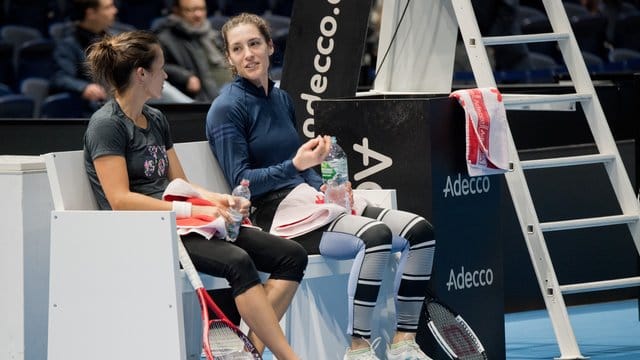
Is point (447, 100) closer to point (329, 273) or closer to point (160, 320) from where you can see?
point (329, 273)

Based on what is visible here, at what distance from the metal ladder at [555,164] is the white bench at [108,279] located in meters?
1.63

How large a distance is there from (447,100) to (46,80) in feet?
15.6

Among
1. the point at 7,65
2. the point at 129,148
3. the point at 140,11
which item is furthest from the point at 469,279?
the point at 140,11

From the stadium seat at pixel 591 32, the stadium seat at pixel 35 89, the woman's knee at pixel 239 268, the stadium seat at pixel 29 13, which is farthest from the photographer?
the stadium seat at pixel 591 32

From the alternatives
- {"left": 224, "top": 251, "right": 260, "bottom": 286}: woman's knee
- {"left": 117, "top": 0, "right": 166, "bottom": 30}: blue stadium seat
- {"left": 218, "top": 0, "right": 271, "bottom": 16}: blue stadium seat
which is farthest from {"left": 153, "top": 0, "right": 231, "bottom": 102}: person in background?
{"left": 224, "top": 251, "right": 260, "bottom": 286}: woman's knee

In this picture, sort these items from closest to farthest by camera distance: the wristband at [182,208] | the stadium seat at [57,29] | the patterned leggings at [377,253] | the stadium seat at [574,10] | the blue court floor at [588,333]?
the wristband at [182,208]
the patterned leggings at [377,253]
the blue court floor at [588,333]
the stadium seat at [57,29]
the stadium seat at [574,10]

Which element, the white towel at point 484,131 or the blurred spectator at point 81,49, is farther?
the blurred spectator at point 81,49

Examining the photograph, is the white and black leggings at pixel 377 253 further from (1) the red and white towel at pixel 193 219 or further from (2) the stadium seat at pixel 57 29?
(2) the stadium seat at pixel 57 29

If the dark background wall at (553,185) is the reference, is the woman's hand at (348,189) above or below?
A: below

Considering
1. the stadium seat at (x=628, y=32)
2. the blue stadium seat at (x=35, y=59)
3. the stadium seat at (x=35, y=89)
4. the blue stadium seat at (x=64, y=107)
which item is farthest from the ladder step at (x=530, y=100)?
the stadium seat at (x=628, y=32)

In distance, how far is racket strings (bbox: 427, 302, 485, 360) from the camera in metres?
5.25

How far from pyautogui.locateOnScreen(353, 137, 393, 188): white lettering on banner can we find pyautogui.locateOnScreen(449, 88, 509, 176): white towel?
37 centimetres

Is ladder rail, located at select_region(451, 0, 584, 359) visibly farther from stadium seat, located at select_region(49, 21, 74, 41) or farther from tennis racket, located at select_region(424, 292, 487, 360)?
stadium seat, located at select_region(49, 21, 74, 41)

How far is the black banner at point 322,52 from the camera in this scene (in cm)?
648
